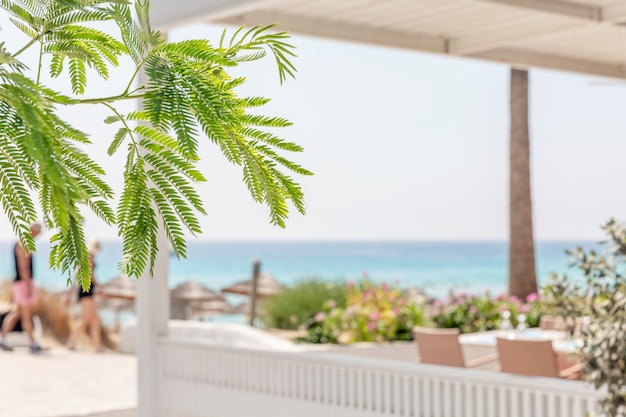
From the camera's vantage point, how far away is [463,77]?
1620 inches

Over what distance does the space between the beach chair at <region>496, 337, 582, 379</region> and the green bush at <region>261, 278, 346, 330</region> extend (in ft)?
25.4

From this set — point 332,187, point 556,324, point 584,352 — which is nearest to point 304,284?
point 556,324

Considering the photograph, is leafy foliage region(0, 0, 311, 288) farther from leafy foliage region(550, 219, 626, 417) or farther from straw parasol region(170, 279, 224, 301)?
straw parasol region(170, 279, 224, 301)

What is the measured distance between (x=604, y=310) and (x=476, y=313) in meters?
5.97

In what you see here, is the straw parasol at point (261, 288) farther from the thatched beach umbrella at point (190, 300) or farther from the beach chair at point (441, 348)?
the beach chair at point (441, 348)

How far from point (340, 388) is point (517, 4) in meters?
2.36

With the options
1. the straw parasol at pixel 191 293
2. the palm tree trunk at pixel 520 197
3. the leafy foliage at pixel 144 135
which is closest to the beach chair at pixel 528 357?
the leafy foliage at pixel 144 135

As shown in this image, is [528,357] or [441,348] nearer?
[528,357]

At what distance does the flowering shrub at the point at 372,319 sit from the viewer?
34.1 ft

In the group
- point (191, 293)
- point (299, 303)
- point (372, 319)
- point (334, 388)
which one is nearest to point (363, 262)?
point (191, 293)

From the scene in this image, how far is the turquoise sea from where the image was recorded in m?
42.3

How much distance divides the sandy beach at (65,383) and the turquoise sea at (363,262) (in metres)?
28.0

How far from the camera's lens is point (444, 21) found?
668 centimetres

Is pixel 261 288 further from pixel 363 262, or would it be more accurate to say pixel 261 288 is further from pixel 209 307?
pixel 363 262
